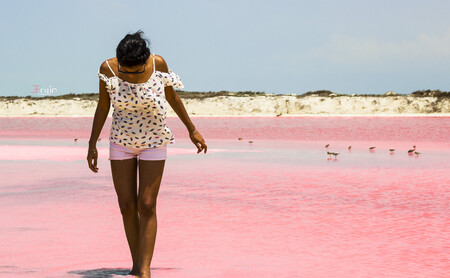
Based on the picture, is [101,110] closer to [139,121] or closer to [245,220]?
[139,121]

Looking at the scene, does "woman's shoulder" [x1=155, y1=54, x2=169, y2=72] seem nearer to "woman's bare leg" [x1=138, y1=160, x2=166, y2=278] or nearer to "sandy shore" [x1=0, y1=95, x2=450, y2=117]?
"woman's bare leg" [x1=138, y1=160, x2=166, y2=278]

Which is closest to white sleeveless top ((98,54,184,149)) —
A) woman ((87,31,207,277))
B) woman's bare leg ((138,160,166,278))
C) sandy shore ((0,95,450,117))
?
woman ((87,31,207,277))

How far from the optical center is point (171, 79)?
484 centimetres

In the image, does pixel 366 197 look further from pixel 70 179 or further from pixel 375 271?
pixel 70 179

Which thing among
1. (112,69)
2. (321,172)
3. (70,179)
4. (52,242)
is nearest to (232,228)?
(52,242)

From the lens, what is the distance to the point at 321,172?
13.4 meters

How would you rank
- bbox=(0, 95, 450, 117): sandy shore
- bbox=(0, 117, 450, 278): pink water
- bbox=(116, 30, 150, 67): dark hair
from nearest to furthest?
bbox=(116, 30, 150, 67): dark hair, bbox=(0, 117, 450, 278): pink water, bbox=(0, 95, 450, 117): sandy shore

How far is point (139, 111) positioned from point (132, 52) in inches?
16.9

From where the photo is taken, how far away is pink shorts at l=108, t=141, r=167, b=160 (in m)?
4.76

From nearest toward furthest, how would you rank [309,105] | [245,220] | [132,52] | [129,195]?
1. [132,52]
2. [129,195]
3. [245,220]
4. [309,105]

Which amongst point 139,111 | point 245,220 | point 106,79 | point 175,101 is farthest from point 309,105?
point 106,79

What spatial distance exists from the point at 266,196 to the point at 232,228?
105 inches

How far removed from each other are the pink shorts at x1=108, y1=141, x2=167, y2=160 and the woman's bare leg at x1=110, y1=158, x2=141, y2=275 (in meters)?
0.04

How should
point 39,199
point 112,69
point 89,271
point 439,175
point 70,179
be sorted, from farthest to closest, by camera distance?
point 439,175 → point 70,179 → point 39,199 → point 89,271 → point 112,69
